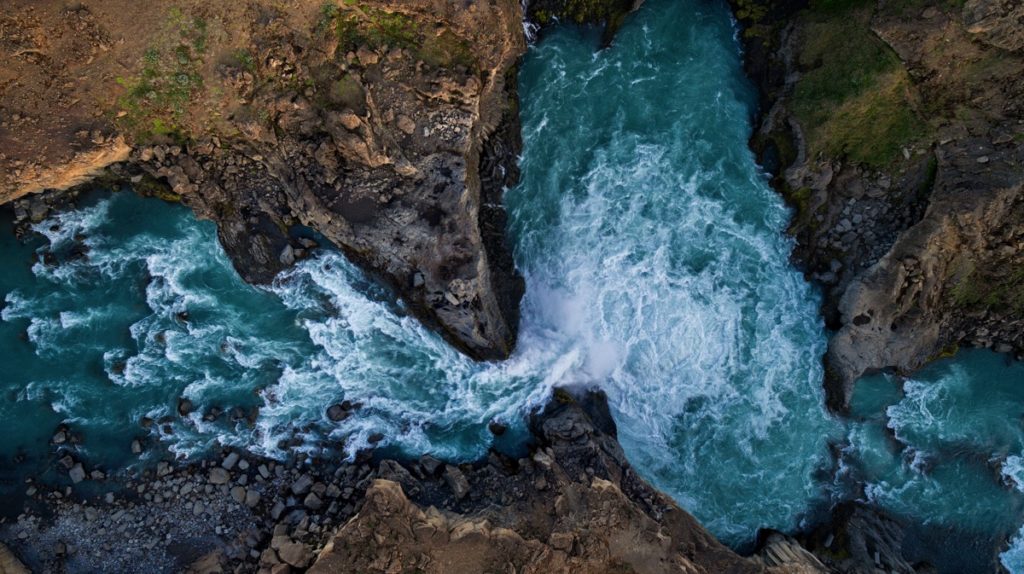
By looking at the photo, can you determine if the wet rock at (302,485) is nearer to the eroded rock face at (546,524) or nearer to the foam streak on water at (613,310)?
the foam streak on water at (613,310)

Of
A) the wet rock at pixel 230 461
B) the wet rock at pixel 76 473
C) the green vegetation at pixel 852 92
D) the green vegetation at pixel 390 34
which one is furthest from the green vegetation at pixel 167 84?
the green vegetation at pixel 852 92

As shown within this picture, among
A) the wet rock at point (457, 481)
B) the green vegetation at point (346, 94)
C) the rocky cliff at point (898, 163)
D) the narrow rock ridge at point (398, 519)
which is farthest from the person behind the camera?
the wet rock at point (457, 481)

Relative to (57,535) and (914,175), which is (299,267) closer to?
(57,535)

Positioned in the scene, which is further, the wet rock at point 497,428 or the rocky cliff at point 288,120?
the wet rock at point 497,428

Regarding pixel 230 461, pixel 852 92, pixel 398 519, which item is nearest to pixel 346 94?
pixel 230 461

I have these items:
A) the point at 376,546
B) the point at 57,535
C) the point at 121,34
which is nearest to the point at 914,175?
the point at 376,546
